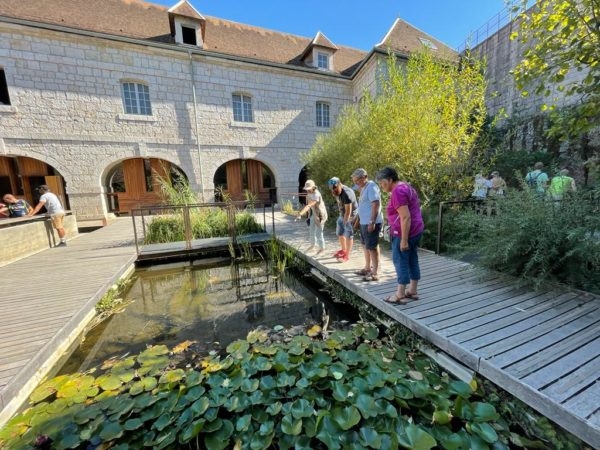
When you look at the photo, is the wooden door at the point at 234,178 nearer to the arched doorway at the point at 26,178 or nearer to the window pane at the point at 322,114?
the window pane at the point at 322,114

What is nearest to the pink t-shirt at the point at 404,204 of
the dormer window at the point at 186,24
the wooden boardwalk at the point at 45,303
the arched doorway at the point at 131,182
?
the wooden boardwalk at the point at 45,303

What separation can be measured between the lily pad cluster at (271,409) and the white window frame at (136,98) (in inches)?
410

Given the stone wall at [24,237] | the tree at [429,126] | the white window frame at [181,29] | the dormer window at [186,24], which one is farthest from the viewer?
the white window frame at [181,29]

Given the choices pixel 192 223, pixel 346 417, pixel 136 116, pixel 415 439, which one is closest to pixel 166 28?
pixel 136 116

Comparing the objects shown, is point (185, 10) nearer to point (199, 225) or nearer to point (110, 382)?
point (199, 225)

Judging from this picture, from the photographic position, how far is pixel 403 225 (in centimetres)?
247

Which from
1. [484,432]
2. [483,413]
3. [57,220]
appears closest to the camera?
[484,432]

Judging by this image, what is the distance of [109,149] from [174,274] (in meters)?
7.41

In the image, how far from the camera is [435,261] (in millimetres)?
4180

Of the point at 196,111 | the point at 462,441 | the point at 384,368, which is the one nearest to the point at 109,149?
the point at 196,111

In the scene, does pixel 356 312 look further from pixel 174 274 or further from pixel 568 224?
pixel 174 274

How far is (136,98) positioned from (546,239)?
12231 mm

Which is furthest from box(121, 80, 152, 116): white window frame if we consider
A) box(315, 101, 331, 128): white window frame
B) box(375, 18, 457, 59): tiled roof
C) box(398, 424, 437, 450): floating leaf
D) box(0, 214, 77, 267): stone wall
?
box(398, 424, 437, 450): floating leaf

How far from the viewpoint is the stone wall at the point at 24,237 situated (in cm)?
482
